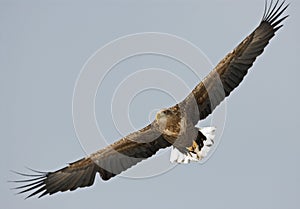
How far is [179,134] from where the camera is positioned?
1584cm

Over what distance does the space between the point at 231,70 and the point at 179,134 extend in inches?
48.3

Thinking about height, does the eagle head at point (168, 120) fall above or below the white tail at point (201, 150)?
above

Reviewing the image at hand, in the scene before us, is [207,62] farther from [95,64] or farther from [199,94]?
[95,64]

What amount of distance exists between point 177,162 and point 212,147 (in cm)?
63

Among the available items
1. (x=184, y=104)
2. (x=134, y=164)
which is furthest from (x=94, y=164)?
(x=184, y=104)

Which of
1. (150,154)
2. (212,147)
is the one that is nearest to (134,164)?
(150,154)

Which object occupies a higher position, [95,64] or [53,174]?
[95,64]

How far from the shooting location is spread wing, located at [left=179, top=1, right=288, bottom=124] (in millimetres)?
15867

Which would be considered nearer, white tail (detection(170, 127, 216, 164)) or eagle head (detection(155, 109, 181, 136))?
eagle head (detection(155, 109, 181, 136))

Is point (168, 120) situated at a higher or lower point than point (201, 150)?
higher

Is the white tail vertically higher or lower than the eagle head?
lower

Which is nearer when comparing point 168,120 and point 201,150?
point 168,120

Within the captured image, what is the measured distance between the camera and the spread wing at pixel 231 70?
15.9m

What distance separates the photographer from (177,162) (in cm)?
1628
